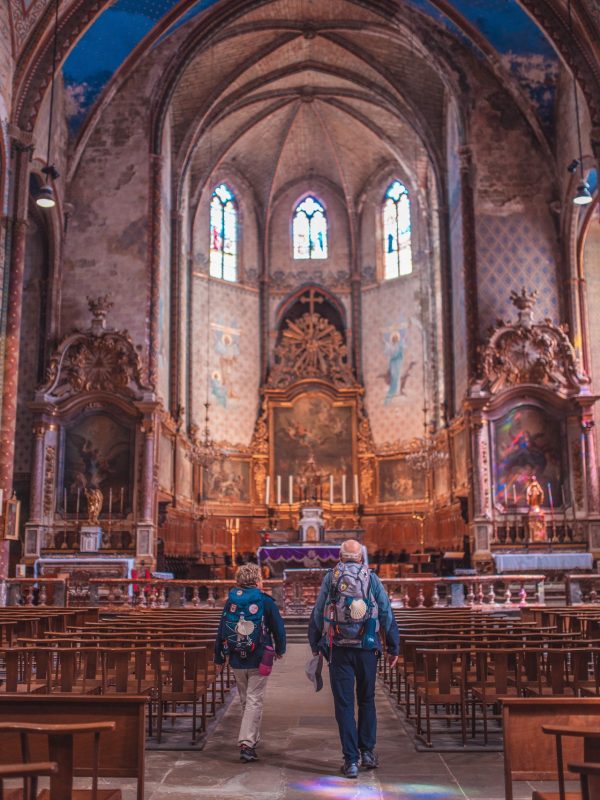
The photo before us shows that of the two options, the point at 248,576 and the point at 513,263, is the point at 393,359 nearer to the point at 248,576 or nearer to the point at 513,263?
the point at 513,263

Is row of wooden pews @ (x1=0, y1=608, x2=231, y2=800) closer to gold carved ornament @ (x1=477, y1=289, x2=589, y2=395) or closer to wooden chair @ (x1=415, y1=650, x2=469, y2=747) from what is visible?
wooden chair @ (x1=415, y1=650, x2=469, y2=747)

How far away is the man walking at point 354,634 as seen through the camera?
6.61 metres

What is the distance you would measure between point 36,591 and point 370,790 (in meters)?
14.4

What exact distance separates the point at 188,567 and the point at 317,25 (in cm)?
1842

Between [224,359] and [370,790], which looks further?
[224,359]

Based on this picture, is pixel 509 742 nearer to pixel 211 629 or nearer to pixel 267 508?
pixel 211 629

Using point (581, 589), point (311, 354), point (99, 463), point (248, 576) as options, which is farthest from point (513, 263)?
point (248, 576)

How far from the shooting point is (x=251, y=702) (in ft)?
22.6

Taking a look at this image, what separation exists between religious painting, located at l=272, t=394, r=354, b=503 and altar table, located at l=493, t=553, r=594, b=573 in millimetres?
12566

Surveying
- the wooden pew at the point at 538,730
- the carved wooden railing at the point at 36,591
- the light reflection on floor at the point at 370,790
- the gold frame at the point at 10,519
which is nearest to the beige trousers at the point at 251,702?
the light reflection on floor at the point at 370,790

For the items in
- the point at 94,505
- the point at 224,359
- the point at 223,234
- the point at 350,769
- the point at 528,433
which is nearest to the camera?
the point at 350,769

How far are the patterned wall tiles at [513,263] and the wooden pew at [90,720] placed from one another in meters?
22.0

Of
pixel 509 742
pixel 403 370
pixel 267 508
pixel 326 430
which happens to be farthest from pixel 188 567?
pixel 509 742

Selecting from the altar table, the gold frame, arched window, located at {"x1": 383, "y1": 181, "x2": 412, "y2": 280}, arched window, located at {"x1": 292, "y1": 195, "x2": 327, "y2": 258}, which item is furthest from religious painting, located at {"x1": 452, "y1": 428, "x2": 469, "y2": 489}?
arched window, located at {"x1": 292, "y1": 195, "x2": 327, "y2": 258}
